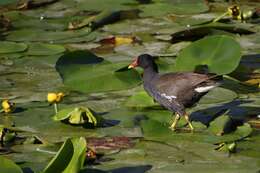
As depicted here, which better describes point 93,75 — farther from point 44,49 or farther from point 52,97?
point 44,49

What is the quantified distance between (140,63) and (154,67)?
0.11 meters

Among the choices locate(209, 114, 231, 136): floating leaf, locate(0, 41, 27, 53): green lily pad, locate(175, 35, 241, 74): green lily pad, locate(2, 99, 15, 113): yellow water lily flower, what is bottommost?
locate(209, 114, 231, 136): floating leaf

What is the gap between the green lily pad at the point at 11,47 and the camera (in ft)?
Result: 20.2

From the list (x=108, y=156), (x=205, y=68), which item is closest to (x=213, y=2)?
(x=205, y=68)

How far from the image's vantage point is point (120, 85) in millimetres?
5227

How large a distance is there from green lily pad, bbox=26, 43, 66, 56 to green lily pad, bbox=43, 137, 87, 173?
2.61 meters

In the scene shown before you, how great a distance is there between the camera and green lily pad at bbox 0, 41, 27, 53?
616 cm

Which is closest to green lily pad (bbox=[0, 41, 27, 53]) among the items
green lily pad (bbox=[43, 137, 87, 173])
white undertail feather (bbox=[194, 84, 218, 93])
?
white undertail feather (bbox=[194, 84, 218, 93])

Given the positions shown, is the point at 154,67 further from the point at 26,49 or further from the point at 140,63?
the point at 26,49

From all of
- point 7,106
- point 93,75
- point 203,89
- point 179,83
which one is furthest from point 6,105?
point 203,89

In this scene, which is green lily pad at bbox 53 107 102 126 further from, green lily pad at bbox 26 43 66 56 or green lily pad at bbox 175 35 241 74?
green lily pad at bbox 26 43 66 56

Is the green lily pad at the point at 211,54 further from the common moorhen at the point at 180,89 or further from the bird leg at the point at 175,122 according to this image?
the bird leg at the point at 175,122

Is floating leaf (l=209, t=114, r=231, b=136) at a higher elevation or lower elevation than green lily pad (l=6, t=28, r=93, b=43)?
lower

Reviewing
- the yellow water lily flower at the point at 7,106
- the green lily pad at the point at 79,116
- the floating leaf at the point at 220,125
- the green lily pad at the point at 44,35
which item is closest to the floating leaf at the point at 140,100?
the green lily pad at the point at 79,116
